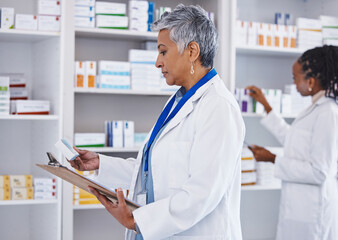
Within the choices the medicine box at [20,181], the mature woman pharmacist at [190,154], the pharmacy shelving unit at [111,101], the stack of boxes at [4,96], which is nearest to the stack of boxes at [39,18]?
the pharmacy shelving unit at [111,101]

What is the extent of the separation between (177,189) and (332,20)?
8.55ft

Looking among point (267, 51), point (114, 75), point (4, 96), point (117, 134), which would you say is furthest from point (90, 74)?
point (267, 51)

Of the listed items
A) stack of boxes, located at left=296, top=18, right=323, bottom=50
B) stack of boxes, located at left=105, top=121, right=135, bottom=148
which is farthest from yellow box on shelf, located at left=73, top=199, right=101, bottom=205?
stack of boxes, located at left=296, top=18, right=323, bottom=50

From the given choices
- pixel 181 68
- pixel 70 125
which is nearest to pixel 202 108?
pixel 181 68

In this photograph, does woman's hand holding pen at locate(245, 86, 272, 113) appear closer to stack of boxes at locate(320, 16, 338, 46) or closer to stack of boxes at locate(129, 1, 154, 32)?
stack of boxes at locate(320, 16, 338, 46)

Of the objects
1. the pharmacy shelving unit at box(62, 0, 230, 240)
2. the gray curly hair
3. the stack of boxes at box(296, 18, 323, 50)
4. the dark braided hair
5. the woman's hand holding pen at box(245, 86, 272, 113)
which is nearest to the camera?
the gray curly hair

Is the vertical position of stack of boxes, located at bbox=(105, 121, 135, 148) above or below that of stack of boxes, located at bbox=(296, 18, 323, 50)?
below

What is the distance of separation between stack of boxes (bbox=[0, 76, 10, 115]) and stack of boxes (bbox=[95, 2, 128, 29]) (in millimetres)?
709

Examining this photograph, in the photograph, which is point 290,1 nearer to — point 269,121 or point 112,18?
point 269,121

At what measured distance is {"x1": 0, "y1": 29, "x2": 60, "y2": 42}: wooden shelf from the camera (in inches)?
113

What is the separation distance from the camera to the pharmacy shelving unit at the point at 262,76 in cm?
386

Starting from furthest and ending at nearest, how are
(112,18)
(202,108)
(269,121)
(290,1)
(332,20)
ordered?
(290,1) → (332,20) → (269,121) → (112,18) → (202,108)

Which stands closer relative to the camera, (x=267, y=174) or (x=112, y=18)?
(x=112, y=18)

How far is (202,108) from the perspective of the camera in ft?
5.44
